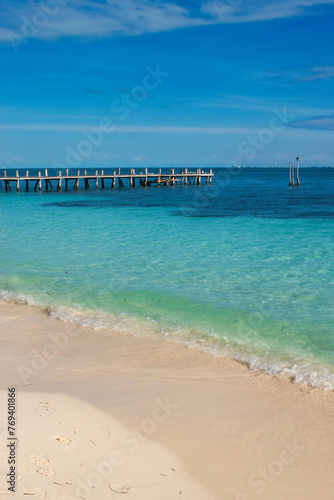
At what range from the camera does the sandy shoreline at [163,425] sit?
11.6 feet

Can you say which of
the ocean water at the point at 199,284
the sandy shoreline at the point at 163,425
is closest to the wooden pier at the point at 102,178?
the ocean water at the point at 199,284

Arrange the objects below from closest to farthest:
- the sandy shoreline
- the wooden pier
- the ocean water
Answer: the sandy shoreline, the ocean water, the wooden pier

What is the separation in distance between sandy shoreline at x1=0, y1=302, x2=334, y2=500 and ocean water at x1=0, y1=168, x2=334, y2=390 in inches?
32.1

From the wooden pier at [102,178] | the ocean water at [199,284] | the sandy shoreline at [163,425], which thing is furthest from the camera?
the wooden pier at [102,178]

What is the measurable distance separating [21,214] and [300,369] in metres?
25.1

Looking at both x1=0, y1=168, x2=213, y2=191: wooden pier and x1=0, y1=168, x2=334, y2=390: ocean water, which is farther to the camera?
x1=0, y1=168, x2=213, y2=191: wooden pier

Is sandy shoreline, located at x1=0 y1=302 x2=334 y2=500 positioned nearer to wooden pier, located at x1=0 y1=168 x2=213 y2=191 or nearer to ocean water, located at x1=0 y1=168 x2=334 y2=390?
ocean water, located at x1=0 y1=168 x2=334 y2=390

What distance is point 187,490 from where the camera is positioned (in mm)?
3490

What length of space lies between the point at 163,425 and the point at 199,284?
6164 millimetres

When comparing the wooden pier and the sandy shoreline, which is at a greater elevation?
the wooden pier

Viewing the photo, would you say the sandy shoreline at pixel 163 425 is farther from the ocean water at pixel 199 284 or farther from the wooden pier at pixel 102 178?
the wooden pier at pixel 102 178

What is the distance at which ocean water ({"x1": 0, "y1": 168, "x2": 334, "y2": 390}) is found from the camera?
7.14 meters

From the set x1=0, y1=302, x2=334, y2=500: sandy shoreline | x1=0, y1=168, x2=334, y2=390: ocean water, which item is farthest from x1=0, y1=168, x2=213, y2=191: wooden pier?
x1=0, y1=302, x2=334, y2=500: sandy shoreline

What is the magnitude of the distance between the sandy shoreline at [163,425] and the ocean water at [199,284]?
2.68ft
